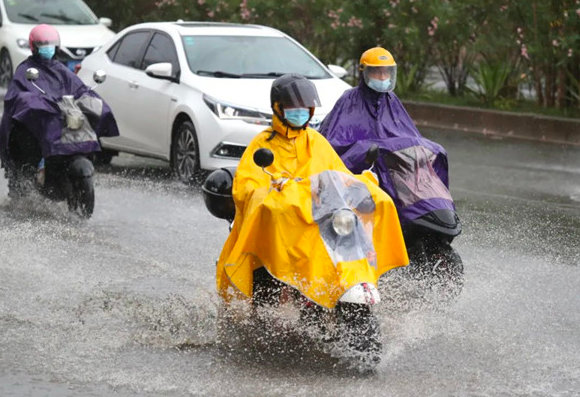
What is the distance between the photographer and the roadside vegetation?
59.1ft

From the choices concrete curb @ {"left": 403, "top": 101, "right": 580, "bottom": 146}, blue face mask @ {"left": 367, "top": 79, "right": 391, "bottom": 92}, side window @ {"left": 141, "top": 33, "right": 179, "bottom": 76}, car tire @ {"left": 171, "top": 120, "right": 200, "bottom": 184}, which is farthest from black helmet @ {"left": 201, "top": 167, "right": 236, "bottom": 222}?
concrete curb @ {"left": 403, "top": 101, "right": 580, "bottom": 146}

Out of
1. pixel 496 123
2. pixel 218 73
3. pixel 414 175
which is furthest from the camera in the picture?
pixel 496 123

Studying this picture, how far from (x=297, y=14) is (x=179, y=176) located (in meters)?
9.52

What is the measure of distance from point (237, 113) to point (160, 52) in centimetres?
170

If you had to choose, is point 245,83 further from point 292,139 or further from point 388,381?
point 388,381

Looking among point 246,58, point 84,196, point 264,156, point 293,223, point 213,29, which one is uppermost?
point 264,156

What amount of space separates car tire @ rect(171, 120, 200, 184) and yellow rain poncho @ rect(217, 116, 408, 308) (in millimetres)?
6014

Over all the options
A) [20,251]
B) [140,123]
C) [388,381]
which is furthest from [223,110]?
[388,381]

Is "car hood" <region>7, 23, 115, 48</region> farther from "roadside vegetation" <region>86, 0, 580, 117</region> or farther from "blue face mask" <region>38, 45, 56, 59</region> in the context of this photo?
"blue face mask" <region>38, 45, 56, 59</region>

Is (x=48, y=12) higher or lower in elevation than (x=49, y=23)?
higher

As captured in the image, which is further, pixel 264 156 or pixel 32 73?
pixel 32 73

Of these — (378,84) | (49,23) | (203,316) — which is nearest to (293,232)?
(203,316)

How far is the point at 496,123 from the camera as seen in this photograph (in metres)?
18.0

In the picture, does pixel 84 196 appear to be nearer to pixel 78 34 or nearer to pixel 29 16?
pixel 78 34
